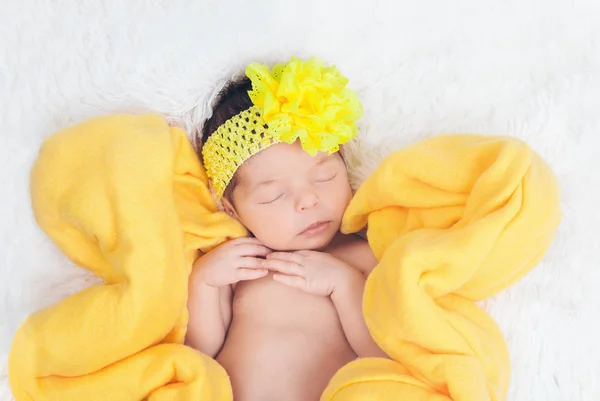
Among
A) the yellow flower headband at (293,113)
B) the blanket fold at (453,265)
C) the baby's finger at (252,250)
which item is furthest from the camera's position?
the baby's finger at (252,250)

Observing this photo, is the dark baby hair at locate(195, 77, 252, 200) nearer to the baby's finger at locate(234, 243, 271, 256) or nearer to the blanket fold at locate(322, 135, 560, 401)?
the baby's finger at locate(234, 243, 271, 256)

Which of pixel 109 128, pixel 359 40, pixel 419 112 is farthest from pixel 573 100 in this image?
pixel 109 128

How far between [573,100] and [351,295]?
606 mm

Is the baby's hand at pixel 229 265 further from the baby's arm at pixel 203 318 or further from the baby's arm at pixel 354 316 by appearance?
the baby's arm at pixel 354 316

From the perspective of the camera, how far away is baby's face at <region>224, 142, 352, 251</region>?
55.0 inches

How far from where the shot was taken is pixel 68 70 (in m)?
1.49

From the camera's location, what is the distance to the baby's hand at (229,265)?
1.41 meters

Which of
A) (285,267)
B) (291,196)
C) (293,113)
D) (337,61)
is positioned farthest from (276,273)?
(337,61)

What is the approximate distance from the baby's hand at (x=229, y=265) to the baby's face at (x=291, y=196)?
48 millimetres

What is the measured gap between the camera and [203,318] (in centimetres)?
142

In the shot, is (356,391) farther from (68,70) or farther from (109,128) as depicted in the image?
(68,70)

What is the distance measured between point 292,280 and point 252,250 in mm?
117

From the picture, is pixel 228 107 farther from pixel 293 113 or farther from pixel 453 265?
pixel 453 265

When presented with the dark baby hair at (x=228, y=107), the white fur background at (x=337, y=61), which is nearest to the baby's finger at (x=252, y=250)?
the dark baby hair at (x=228, y=107)
